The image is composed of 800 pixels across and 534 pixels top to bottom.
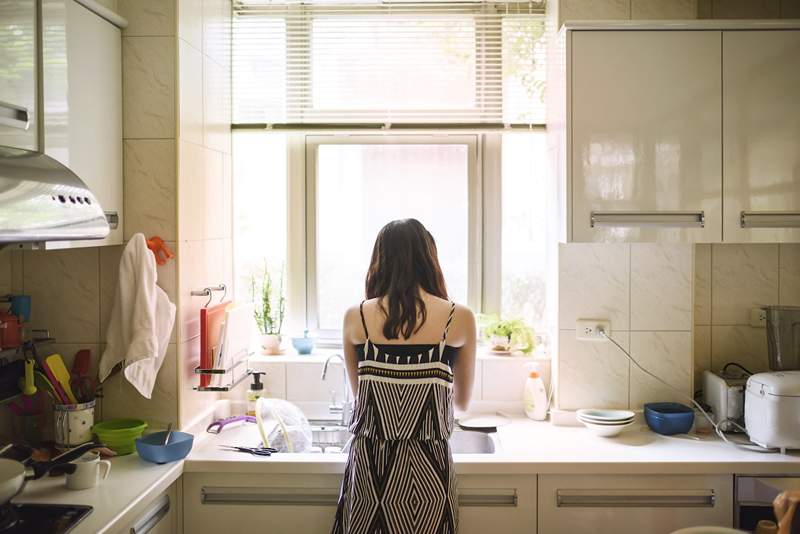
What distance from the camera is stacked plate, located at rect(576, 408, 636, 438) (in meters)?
2.56

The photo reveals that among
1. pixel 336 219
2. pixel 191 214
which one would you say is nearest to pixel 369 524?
pixel 191 214

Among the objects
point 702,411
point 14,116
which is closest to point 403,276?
point 14,116

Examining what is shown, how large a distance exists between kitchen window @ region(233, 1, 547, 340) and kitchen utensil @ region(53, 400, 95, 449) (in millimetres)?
936

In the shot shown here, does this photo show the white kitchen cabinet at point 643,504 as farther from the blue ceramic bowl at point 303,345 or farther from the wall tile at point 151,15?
the wall tile at point 151,15

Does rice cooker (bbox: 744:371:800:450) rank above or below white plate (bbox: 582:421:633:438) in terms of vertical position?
above

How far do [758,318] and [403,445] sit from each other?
1504 millimetres

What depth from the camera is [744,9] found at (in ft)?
9.32

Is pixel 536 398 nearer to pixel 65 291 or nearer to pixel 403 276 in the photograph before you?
pixel 403 276

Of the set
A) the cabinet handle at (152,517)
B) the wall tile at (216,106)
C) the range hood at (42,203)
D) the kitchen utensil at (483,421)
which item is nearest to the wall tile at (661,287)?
the kitchen utensil at (483,421)

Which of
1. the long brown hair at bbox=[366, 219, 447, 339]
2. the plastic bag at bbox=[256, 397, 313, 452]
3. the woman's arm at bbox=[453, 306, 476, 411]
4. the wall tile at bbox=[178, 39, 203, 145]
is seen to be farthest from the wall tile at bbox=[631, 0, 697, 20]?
the plastic bag at bbox=[256, 397, 313, 452]

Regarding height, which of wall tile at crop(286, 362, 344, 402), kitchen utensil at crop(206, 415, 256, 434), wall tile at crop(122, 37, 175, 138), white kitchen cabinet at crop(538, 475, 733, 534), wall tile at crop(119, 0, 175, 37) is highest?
wall tile at crop(119, 0, 175, 37)

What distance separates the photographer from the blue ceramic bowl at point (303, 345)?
3074mm

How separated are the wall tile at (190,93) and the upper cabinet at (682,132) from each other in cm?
125

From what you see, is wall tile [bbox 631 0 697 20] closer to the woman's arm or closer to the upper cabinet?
the upper cabinet
